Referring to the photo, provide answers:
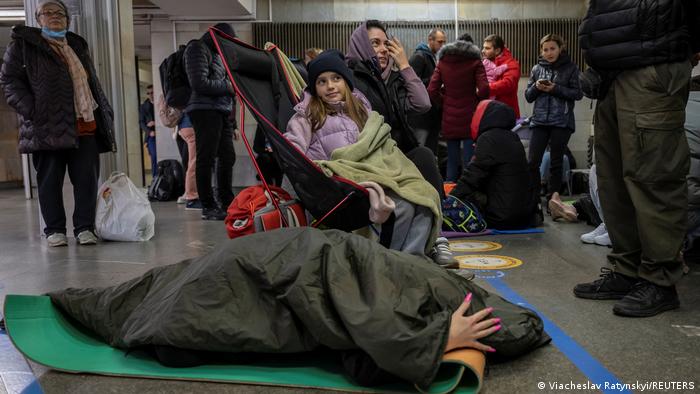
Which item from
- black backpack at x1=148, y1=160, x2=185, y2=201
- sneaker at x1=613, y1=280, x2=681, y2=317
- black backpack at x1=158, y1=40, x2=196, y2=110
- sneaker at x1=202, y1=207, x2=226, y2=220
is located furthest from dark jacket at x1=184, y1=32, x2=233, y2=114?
sneaker at x1=613, y1=280, x2=681, y2=317

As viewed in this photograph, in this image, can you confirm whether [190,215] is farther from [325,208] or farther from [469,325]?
[469,325]

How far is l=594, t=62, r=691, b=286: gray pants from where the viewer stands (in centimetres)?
222

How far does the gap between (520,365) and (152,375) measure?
1064 millimetres

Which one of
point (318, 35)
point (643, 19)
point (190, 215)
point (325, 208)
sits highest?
point (318, 35)

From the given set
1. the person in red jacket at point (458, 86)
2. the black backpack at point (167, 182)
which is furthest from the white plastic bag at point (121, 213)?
the black backpack at point (167, 182)

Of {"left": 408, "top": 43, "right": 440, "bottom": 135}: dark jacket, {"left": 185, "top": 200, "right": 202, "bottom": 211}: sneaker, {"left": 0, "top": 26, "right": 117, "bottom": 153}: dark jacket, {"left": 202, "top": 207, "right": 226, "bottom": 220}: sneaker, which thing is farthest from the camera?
{"left": 185, "top": 200, "right": 202, "bottom": 211}: sneaker

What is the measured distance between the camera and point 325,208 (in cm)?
240

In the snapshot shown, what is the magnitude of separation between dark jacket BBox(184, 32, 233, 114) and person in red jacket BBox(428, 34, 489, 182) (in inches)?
71.8

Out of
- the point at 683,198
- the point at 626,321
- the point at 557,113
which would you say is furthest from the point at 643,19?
the point at 557,113

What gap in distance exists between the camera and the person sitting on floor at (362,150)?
2496 millimetres

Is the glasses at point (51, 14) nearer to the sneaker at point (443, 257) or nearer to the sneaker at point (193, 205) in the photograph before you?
the sneaker at point (193, 205)

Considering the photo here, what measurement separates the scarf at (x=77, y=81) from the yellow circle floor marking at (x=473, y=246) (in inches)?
101

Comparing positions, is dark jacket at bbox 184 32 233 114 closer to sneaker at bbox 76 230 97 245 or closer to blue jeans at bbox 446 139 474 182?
sneaker at bbox 76 230 97 245

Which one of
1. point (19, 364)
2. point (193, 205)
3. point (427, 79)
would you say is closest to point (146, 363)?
point (19, 364)
